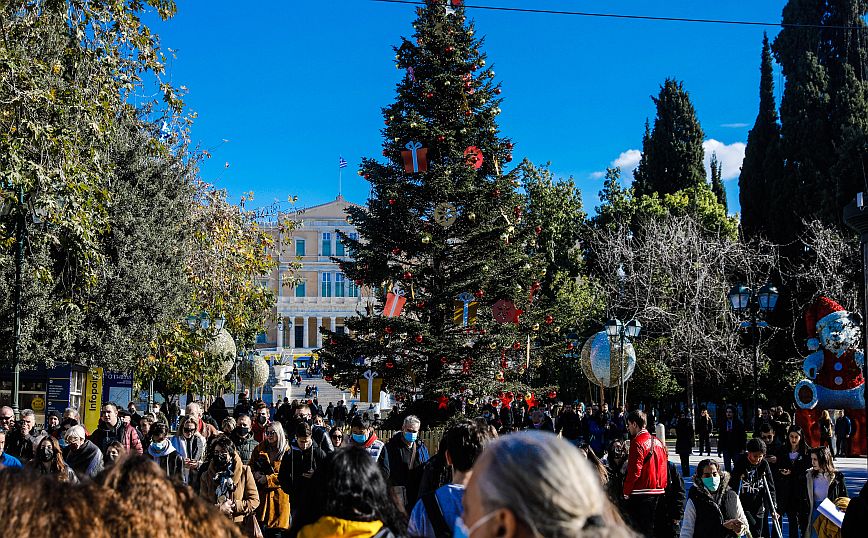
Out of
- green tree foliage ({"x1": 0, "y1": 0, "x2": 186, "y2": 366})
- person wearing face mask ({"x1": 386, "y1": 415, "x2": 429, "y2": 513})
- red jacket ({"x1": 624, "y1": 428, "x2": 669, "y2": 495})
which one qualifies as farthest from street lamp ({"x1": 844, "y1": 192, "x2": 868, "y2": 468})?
green tree foliage ({"x1": 0, "y1": 0, "x2": 186, "y2": 366})

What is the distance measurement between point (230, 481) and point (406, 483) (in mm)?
1804

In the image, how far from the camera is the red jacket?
9.38m

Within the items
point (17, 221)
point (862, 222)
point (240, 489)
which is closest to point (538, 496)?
point (862, 222)

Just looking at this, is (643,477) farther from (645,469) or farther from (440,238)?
(440,238)

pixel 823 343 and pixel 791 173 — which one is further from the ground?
pixel 791 173

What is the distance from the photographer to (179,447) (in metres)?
11.4

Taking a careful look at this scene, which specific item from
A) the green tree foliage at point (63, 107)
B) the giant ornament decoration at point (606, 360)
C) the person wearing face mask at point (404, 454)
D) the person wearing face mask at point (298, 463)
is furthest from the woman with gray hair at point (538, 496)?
the giant ornament decoration at point (606, 360)

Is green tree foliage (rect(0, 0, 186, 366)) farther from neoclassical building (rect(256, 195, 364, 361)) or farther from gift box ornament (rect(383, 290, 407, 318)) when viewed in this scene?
neoclassical building (rect(256, 195, 364, 361))

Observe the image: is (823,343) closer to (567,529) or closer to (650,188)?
(567,529)

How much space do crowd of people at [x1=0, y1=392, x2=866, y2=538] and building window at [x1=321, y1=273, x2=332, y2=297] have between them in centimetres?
7136

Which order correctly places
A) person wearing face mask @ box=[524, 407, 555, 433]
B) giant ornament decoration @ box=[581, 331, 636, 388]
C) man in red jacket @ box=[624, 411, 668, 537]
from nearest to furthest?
man in red jacket @ box=[624, 411, 668, 537]
person wearing face mask @ box=[524, 407, 555, 433]
giant ornament decoration @ box=[581, 331, 636, 388]

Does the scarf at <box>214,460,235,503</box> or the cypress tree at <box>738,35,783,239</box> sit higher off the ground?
the cypress tree at <box>738,35,783,239</box>

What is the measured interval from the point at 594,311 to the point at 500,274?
1962cm

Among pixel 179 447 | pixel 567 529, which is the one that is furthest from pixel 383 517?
pixel 179 447
